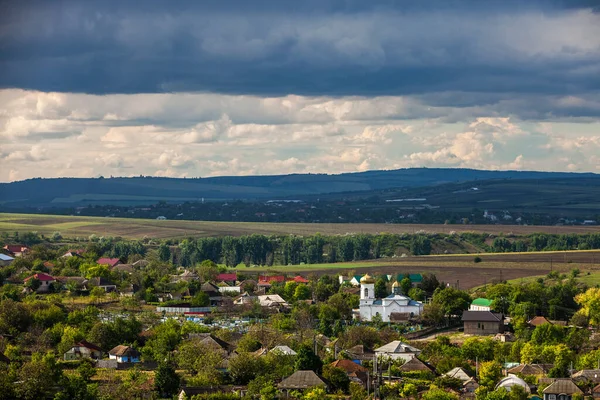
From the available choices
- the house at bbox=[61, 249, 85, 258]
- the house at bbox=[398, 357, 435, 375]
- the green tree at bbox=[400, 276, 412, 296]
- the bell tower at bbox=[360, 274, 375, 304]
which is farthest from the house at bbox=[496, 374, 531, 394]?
the house at bbox=[61, 249, 85, 258]

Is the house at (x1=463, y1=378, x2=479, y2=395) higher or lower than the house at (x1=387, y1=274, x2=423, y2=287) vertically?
lower

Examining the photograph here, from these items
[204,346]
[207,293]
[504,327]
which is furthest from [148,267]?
[204,346]

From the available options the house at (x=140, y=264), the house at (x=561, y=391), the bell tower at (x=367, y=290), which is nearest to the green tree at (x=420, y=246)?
the house at (x=140, y=264)

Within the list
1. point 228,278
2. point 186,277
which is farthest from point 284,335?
point 228,278

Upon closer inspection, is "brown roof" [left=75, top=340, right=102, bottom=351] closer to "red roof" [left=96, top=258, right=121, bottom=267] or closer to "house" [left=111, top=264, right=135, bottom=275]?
"house" [left=111, top=264, right=135, bottom=275]

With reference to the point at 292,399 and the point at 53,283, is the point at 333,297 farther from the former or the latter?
the point at 292,399

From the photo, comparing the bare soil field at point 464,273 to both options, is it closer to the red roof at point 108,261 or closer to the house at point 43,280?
the red roof at point 108,261

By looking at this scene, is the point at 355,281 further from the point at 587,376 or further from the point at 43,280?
the point at 587,376
